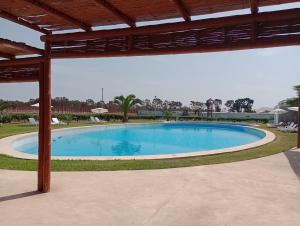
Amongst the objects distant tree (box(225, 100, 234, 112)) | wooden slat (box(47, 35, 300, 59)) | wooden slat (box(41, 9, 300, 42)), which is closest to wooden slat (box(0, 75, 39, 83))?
wooden slat (box(47, 35, 300, 59))

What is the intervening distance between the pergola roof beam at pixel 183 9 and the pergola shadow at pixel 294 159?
5171 millimetres

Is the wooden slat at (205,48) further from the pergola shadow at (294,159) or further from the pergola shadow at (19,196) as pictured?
the pergola shadow at (294,159)

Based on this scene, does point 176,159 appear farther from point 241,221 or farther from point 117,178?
point 241,221

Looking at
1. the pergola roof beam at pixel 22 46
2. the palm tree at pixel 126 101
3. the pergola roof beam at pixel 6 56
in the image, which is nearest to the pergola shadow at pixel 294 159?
the pergola roof beam at pixel 22 46

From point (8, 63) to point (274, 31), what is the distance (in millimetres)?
5247

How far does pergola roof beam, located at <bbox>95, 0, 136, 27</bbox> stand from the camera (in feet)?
16.3

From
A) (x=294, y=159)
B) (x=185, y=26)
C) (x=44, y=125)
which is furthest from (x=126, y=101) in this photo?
(x=185, y=26)

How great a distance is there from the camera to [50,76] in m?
6.77

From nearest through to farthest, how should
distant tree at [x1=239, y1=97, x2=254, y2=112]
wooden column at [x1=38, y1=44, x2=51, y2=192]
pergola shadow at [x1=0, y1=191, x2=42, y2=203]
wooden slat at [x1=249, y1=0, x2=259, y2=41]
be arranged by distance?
1. wooden slat at [x1=249, y1=0, x2=259, y2=41]
2. pergola shadow at [x1=0, y1=191, x2=42, y2=203]
3. wooden column at [x1=38, y1=44, x2=51, y2=192]
4. distant tree at [x1=239, y1=97, x2=254, y2=112]

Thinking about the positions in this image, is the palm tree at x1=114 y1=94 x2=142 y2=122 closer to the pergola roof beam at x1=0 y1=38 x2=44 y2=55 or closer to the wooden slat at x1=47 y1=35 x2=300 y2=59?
the pergola roof beam at x1=0 y1=38 x2=44 y2=55

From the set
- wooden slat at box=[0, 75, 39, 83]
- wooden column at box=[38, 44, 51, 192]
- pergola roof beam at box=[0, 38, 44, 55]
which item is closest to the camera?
pergola roof beam at box=[0, 38, 44, 55]

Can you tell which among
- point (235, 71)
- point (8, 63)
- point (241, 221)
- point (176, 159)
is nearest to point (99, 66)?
point (235, 71)

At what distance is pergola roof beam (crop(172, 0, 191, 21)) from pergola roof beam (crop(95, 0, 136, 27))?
0.99m

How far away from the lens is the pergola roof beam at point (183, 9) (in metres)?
4.82
